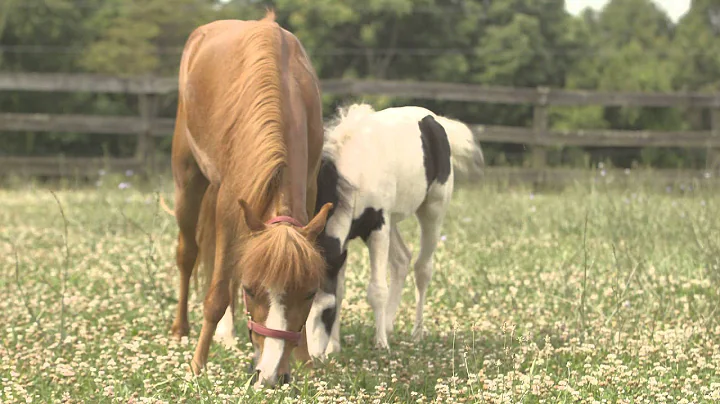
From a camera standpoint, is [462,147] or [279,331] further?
[462,147]

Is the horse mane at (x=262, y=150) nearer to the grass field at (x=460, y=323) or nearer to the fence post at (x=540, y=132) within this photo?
the grass field at (x=460, y=323)

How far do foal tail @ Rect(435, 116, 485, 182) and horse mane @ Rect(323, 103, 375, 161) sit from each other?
0.65m

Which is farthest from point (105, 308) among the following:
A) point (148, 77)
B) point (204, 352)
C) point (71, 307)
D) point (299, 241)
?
point (148, 77)

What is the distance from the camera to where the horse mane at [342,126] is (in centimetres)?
469

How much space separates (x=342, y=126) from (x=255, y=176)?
46.2 inches

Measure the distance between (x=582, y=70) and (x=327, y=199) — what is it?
31061 mm

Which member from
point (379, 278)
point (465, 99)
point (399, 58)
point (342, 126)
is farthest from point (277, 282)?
point (399, 58)

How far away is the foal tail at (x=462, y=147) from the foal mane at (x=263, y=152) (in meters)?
1.46

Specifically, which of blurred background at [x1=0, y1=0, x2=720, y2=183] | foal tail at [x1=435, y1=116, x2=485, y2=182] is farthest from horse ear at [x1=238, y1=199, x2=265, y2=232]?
blurred background at [x1=0, y1=0, x2=720, y2=183]

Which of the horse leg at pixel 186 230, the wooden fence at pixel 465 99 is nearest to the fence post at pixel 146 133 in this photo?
the wooden fence at pixel 465 99

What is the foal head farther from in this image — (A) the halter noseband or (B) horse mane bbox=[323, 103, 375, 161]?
(B) horse mane bbox=[323, 103, 375, 161]

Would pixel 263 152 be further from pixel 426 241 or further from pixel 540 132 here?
pixel 540 132

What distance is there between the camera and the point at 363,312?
565 cm

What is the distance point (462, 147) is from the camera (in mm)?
5699
